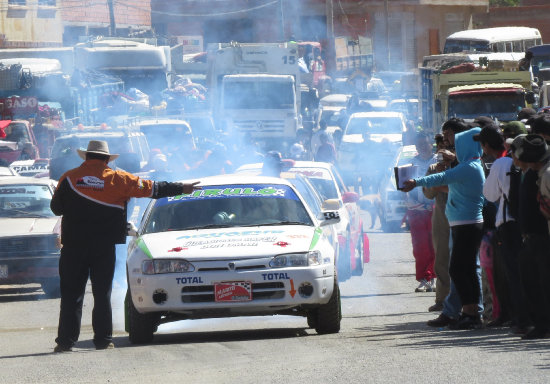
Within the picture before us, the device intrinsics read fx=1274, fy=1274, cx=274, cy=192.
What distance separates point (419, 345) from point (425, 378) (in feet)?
5.68

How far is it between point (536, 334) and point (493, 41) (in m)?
35.6

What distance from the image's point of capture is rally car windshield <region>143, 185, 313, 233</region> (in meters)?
11.3

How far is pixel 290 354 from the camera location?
9.15 metres

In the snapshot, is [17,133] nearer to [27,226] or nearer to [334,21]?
[27,226]

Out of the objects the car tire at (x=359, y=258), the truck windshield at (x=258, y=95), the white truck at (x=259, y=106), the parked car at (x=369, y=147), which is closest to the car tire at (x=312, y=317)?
the car tire at (x=359, y=258)

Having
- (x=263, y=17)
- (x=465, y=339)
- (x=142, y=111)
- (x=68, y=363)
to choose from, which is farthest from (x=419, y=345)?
(x=263, y=17)

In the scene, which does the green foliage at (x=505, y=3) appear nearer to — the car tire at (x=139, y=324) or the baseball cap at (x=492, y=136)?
the baseball cap at (x=492, y=136)

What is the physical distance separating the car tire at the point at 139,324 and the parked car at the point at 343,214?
5326mm

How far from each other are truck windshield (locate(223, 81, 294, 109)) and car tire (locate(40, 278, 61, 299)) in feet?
66.7

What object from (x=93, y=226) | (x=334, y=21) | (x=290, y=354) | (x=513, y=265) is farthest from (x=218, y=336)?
(x=334, y=21)

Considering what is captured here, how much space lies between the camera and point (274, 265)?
1031 centimetres

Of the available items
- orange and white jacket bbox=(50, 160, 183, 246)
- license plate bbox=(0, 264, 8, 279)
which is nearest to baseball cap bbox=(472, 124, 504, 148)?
orange and white jacket bbox=(50, 160, 183, 246)

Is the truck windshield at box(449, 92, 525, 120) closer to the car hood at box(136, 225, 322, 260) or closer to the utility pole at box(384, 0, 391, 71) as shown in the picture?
the car hood at box(136, 225, 322, 260)

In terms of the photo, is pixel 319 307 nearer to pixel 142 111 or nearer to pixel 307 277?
pixel 307 277
